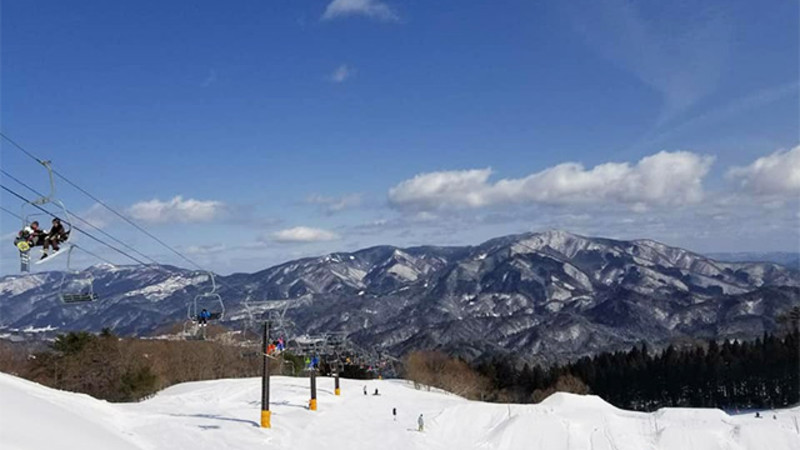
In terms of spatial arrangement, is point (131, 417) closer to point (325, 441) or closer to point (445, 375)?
point (325, 441)

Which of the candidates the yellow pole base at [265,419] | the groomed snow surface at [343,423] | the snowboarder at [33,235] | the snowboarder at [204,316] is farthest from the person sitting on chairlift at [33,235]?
the yellow pole base at [265,419]

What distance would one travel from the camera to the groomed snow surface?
30.6m

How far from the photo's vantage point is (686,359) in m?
121

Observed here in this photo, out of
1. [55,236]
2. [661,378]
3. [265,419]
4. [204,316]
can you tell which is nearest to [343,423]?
[265,419]

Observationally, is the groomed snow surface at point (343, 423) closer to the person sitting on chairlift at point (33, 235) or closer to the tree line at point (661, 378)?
the person sitting on chairlift at point (33, 235)

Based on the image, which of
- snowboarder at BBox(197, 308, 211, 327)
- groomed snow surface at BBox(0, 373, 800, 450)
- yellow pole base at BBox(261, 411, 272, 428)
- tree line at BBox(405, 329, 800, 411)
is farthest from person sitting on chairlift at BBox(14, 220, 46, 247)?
tree line at BBox(405, 329, 800, 411)

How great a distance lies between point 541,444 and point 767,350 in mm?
85696

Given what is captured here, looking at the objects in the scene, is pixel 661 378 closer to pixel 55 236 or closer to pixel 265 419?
pixel 265 419

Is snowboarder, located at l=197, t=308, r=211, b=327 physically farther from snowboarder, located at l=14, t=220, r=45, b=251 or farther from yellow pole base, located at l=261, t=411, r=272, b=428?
snowboarder, located at l=14, t=220, r=45, b=251

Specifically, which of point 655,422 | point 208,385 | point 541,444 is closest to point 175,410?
point 208,385

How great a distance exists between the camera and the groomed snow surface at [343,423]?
100 feet

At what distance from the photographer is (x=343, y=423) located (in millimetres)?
51188

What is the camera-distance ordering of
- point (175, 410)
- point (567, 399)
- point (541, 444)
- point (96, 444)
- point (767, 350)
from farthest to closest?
point (767, 350) → point (567, 399) → point (541, 444) → point (175, 410) → point (96, 444)

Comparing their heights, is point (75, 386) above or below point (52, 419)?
below
